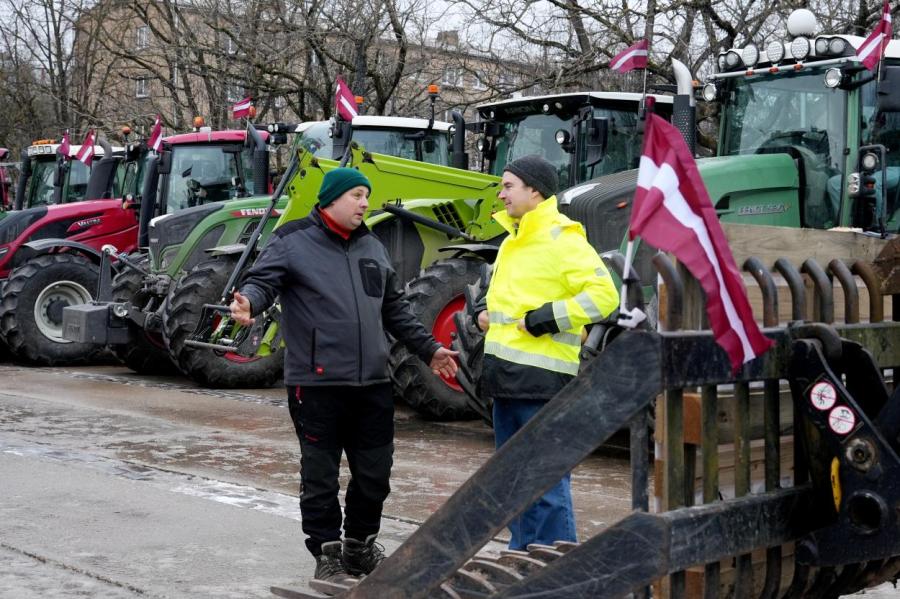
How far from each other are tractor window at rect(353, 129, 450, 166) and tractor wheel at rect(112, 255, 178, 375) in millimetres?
2727

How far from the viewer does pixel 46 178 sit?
64.4 ft

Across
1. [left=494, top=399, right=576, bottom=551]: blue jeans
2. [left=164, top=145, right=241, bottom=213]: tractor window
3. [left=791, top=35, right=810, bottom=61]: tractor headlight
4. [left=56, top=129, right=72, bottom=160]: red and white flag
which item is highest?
[left=56, top=129, right=72, bottom=160]: red and white flag

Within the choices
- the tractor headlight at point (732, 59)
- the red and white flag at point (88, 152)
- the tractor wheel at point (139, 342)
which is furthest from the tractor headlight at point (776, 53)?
the red and white flag at point (88, 152)

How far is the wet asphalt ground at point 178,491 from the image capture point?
5.47 meters

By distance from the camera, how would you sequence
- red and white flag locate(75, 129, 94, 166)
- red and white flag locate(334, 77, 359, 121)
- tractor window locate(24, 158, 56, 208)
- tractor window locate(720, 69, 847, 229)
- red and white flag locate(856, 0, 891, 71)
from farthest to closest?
tractor window locate(24, 158, 56, 208) < red and white flag locate(75, 129, 94, 166) < red and white flag locate(334, 77, 359, 121) < tractor window locate(720, 69, 847, 229) < red and white flag locate(856, 0, 891, 71)

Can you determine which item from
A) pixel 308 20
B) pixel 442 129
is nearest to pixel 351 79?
pixel 308 20

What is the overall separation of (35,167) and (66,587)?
51.2 ft

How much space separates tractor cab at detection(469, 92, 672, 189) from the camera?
33.9ft

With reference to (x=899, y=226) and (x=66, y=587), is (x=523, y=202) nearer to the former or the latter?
(x=66, y=587)

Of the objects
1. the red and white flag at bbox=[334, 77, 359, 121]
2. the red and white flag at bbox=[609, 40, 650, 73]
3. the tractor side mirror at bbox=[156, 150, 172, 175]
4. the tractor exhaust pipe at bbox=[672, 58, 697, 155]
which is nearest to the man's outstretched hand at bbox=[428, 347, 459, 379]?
the tractor exhaust pipe at bbox=[672, 58, 697, 155]

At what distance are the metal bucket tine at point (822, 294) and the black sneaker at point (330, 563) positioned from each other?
2.29m

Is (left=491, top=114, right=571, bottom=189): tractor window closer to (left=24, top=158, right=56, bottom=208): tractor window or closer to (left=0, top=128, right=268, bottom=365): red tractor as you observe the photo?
(left=0, top=128, right=268, bottom=365): red tractor

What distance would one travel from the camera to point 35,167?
19719 millimetres

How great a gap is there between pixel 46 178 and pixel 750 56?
13539mm
